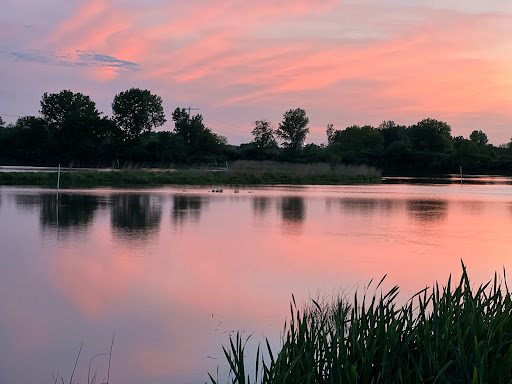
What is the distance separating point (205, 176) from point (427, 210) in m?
23.5

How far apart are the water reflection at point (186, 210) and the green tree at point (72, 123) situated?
61.9 m

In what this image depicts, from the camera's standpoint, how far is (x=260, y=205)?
986 inches

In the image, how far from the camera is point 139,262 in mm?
11203

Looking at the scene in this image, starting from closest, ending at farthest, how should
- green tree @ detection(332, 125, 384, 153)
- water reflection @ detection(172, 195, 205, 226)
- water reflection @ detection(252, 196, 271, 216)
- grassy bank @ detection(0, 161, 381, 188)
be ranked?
water reflection @ detection(172, 195, 205, 226) < water reflection @ detection(252, 196, 271, 216) < grassy bank @ detection(0, 161, 381, 188) < green tree @ detection(332, 125, 384, 153)

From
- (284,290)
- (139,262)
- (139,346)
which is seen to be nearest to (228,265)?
(139,262)

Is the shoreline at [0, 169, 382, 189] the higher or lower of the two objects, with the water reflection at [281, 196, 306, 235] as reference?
higher

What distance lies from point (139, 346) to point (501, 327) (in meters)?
3.64

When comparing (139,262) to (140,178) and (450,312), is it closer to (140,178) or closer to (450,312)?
(450,312)

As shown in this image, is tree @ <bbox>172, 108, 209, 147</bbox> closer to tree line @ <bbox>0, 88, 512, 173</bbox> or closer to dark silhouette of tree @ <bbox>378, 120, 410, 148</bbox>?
tree line @ <bbox>0, 88, 512, 173</bbox>

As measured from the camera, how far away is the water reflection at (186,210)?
1878 cm

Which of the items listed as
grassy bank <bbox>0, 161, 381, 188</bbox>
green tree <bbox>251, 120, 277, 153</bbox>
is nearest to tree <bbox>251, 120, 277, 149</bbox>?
green tree <bbox>251, 120, 277, 153</bbox>

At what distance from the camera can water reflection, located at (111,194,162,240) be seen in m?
15.5

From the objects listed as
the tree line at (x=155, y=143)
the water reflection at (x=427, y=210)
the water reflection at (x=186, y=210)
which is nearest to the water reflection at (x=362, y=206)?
the water reflection at (x=427, y=210)

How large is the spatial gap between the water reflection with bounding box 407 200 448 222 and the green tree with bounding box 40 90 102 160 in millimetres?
64545
